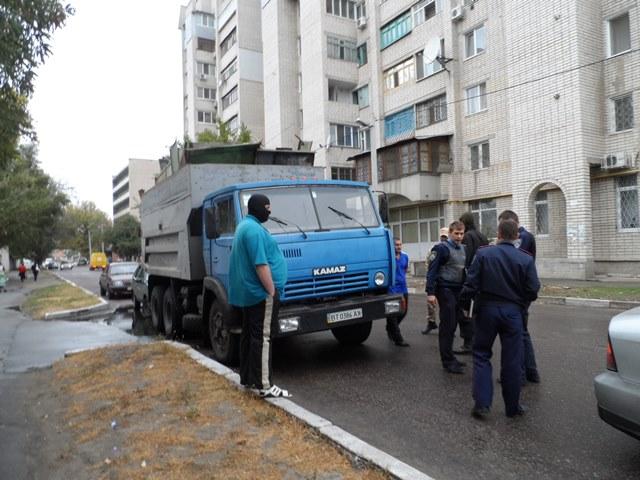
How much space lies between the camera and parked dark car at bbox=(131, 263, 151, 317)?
478 inches

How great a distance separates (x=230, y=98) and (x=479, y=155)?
29270 millimetres

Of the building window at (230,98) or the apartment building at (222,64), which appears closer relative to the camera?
the apartment building at (222,64)

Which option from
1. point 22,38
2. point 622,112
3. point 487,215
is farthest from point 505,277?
point 487,215

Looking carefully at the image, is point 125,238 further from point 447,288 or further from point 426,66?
point 447,288

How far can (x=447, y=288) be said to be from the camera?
20.0ft

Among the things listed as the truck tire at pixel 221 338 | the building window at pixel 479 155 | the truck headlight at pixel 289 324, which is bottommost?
the truck tire at pixel 221 338

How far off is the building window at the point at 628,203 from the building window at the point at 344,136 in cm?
1800

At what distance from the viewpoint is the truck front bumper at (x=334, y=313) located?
589 centimetres

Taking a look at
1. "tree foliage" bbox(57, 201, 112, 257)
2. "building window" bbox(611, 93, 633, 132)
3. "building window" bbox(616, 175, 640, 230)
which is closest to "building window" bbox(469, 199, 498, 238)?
"building window" bbox(616, 175, 640, 230)

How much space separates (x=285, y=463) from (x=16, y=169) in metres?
39.9

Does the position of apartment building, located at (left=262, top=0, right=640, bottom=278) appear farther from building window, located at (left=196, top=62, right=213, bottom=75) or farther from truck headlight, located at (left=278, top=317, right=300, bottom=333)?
building window, located at (left=196, top=62, right=213, bottom=75)

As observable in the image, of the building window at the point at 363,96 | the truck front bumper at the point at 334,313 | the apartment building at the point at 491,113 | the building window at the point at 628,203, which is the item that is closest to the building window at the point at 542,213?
the apartment building at the point at 491,113

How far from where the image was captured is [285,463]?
3.51 m

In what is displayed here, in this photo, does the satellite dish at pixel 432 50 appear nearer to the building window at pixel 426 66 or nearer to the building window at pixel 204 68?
the building window at pixel 426 66
